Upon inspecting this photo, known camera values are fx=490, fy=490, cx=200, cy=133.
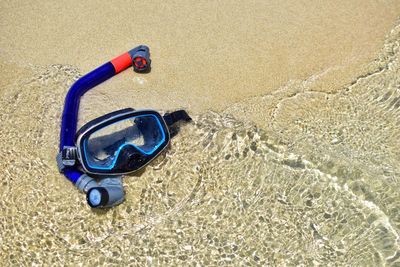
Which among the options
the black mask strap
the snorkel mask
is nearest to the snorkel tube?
the snorkel mask

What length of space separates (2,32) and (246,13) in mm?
2372

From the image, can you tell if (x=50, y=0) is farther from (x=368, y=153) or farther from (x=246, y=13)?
(x=368, y=153)

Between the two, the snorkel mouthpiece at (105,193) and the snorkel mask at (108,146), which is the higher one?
the snorkel mask at (108,146)

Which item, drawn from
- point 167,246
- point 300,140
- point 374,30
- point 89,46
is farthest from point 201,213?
point 374,30

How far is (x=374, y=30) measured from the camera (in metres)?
4.71

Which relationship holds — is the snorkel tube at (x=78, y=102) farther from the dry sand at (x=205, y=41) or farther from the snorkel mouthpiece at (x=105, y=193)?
the dry sand at (x=205, y=41)

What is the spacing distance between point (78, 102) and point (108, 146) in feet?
2.16

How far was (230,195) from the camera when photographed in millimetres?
3561

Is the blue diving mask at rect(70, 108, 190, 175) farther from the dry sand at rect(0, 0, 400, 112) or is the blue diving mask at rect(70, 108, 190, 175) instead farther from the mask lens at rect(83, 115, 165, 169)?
the dry sand at rect(0, 0, 400, 112)

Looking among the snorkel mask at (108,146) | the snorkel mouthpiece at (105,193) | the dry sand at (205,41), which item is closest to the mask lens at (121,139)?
the snorkel mask at (108,146)

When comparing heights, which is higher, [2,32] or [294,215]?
[2,32]

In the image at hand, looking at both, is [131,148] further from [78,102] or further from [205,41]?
[205,41]

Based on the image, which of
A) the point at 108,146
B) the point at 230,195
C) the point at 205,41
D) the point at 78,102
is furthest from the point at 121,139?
the point at 205,41

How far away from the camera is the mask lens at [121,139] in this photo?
3.41 meters
